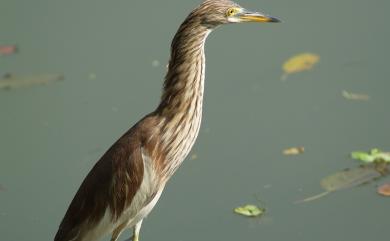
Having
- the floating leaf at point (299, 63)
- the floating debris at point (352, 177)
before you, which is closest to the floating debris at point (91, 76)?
the floating leaf at point (299, 63)

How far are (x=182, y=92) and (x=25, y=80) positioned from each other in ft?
6.73

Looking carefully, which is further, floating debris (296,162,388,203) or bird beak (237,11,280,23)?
floating debris (296,162,388,203)

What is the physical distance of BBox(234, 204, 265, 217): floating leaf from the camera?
12.0 ft

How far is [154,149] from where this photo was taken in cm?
315

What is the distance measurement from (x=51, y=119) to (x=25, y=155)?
35 centimetres

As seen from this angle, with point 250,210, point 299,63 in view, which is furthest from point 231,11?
point 299,63

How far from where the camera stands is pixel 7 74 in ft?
16.4

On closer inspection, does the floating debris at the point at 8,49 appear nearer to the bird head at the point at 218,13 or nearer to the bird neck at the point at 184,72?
the bird neck at the point at 184,72

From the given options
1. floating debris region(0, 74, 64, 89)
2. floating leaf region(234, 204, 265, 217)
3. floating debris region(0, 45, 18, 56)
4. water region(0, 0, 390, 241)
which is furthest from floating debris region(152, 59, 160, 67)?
floating leaf region(234, 204, 265, 217)

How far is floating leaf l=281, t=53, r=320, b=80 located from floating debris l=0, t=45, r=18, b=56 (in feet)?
5.75

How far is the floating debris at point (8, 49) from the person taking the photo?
205 inches

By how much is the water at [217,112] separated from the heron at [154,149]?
1.60 ft

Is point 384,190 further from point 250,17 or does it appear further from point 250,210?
point 250,17

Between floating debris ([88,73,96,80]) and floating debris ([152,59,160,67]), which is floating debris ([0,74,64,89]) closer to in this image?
floating debris ([88,73,96,80])
